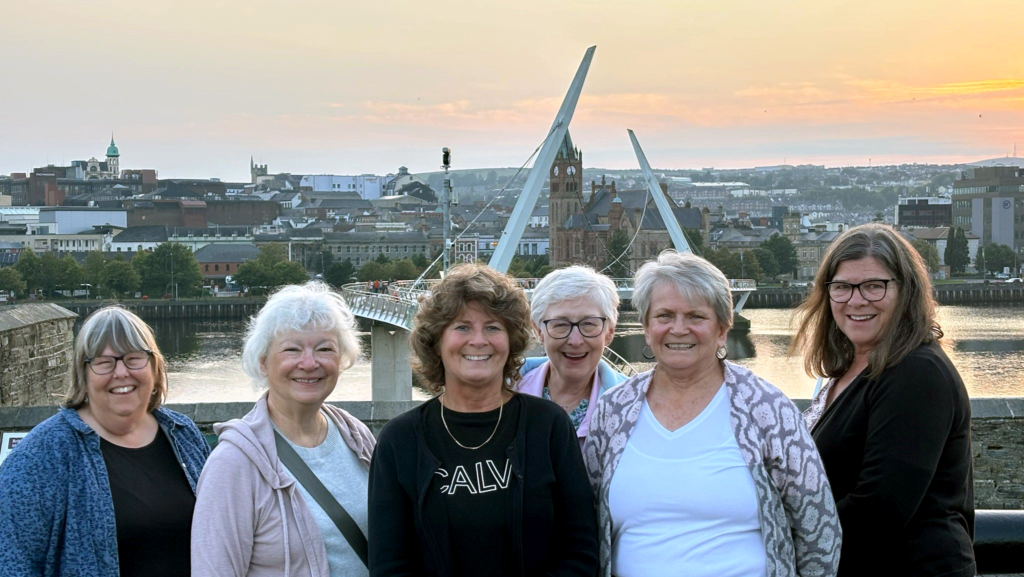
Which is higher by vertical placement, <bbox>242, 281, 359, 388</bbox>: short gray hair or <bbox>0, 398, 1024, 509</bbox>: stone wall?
<bbox>242, 281, 359, 388</bbox>: short gray hair

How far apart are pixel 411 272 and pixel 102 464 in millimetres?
51461

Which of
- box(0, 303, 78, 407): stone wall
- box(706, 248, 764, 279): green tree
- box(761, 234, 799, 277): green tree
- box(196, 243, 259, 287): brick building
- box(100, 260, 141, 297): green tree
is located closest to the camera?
box(0, 303, 78, 407): stone wall

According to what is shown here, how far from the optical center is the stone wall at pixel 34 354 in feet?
16.9

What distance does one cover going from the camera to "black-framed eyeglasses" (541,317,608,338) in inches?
81.0

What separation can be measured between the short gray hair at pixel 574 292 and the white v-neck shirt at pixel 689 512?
452 millimetres

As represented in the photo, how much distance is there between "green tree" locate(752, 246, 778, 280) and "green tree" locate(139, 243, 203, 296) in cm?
2808

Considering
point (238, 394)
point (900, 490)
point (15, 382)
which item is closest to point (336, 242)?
point (238, 394)

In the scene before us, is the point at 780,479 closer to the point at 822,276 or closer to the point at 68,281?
the point at 822,276

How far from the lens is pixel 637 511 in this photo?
1.65 meters

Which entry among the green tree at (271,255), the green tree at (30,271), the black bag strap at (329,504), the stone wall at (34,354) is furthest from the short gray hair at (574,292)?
the green tree at (30,271)

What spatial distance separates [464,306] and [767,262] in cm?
5605

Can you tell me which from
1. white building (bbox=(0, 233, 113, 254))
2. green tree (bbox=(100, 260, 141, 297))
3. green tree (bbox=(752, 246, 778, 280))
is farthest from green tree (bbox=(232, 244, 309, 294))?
green tree (bbox=(752, 246, 778, 280))

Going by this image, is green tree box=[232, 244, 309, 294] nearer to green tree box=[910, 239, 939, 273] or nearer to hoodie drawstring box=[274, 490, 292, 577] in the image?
green tree box=[910, 239, 939, 273]

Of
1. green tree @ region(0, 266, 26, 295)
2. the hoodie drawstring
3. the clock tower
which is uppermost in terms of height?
the clock tower
